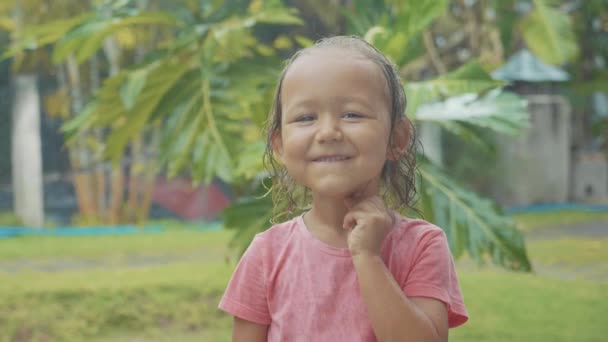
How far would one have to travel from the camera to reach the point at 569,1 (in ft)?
19.6

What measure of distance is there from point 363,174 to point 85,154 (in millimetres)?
6251

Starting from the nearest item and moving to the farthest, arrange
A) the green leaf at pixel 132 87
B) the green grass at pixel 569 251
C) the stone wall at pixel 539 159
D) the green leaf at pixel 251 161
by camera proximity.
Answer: the green leaf at pixel 251 161 < the green leaf at pixel 132 87 < the green grass at pixel 569 251 < the stone wall at pixel 539 159

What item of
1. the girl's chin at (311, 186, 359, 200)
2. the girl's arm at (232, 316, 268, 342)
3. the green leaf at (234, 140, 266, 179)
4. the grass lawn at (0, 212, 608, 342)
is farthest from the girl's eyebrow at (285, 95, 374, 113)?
the grass lawn at (0, 212, 608, 342)

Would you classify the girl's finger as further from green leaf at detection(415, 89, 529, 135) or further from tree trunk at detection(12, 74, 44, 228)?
tree trunk at detection(12, 74, 44, 228)

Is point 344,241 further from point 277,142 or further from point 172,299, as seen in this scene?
point 172,299

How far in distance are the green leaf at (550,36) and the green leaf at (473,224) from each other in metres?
1.19

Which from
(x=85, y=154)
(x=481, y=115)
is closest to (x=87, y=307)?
(x=481, y=115)

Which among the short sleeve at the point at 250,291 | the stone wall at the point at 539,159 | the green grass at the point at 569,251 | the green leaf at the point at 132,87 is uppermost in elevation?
the green leaf at the point at 132,87

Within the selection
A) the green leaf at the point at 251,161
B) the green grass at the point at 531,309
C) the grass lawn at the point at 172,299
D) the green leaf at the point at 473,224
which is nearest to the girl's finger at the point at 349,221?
the green leaf at the point at 251,161

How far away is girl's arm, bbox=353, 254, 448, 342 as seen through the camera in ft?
3.26

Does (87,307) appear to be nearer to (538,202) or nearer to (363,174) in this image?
(363,174)

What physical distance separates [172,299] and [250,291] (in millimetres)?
2797

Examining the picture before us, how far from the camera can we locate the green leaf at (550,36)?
323 centimetres

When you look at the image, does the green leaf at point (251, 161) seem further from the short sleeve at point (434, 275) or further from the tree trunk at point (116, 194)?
the tree trunk at point (116, 194)
